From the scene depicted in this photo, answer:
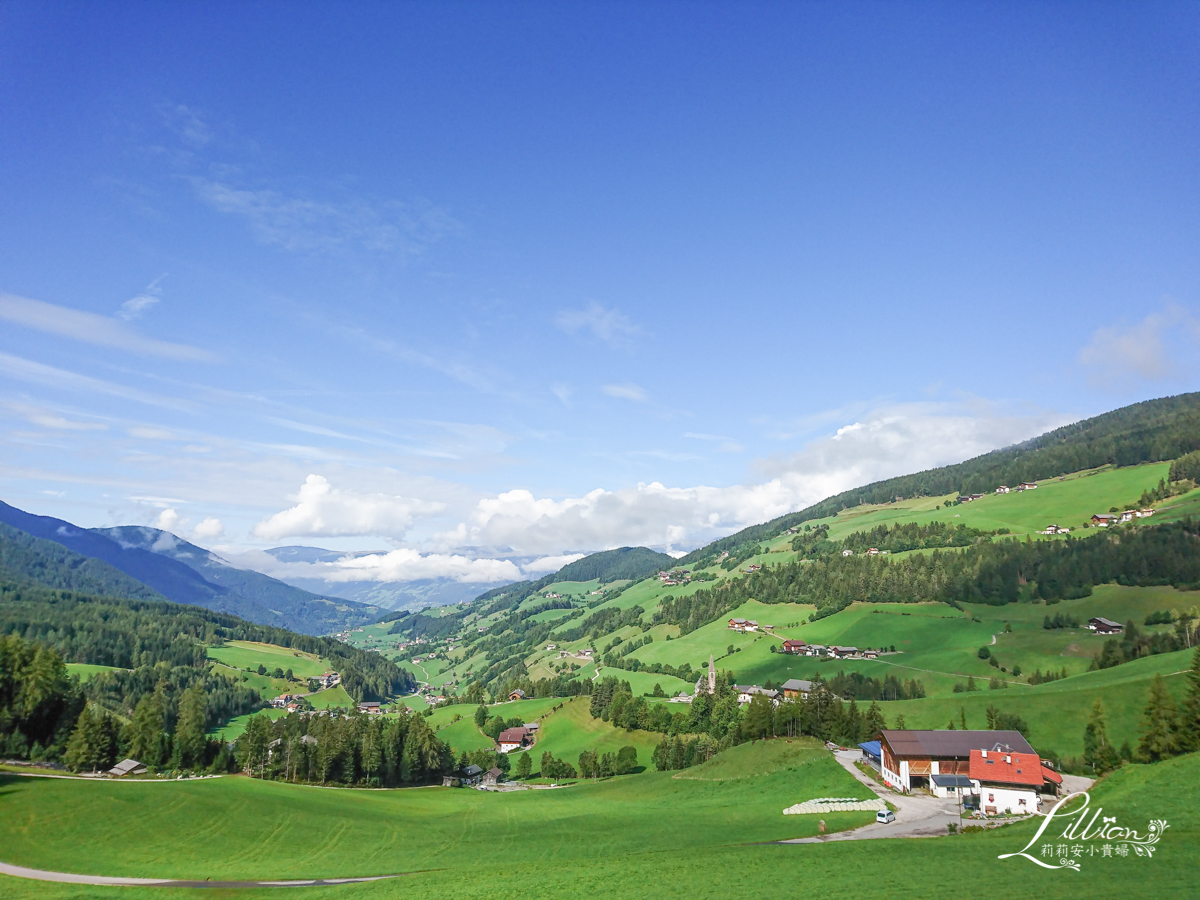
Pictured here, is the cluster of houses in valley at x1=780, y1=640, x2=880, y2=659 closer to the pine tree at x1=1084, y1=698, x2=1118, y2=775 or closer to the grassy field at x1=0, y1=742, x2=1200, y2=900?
the pine tree at x1=1084, y1=698, x2=1118, y2=775

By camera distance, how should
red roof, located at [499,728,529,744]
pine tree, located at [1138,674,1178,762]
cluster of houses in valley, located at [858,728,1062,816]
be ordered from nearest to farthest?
cluster of houses in valley, located at [858,728,1062,816] → pine tree, located at [1138,674,1178,762] → red roof, located at [499,728,529,744]

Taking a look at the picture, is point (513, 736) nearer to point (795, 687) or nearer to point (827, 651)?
point (795, 687)

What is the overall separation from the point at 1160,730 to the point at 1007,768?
2467cm

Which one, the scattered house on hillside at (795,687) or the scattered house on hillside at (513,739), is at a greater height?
the scattered house on hillside at (795,687)

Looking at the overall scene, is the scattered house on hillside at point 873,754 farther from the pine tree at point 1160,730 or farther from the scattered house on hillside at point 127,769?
the scattered house on hillside at point 127,769

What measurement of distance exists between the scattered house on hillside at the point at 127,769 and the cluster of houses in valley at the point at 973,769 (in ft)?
352

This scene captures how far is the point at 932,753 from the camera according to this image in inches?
2874

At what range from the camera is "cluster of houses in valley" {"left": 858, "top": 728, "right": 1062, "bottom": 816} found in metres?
66.2

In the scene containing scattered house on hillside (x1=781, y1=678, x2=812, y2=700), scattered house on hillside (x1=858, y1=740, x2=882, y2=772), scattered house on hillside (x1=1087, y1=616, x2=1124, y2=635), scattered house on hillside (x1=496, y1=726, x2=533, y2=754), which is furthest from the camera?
scattered house on hillside (x1=496, y1=726, x2=533, y2=754)

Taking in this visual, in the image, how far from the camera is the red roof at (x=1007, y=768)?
66.6 meters

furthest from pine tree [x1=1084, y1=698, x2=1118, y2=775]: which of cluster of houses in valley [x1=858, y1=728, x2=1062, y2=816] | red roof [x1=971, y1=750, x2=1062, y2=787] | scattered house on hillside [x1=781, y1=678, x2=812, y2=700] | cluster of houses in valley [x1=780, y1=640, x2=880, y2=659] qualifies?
cluster of houses in valley [x1=780, y1=640, x2=880, y2=659]

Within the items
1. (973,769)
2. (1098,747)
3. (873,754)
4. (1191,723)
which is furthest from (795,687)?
(973,769)

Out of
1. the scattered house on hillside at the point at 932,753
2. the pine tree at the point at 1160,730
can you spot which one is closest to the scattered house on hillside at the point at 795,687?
the scattered house on hillside at the point at 932,753

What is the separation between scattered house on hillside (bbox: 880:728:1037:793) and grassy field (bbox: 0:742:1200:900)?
6.56 m
